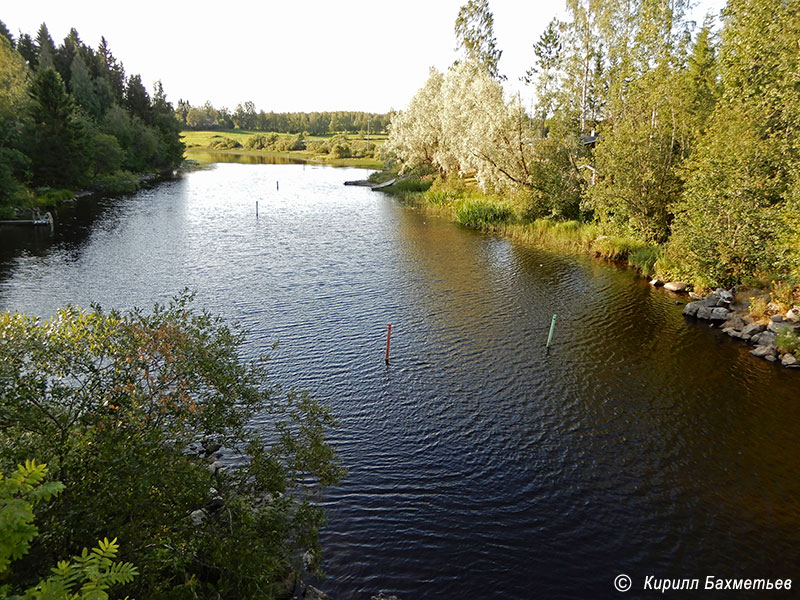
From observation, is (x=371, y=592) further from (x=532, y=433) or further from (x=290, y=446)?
(x=532, y=433)

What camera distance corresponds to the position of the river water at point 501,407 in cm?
1218

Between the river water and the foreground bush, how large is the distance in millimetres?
3354

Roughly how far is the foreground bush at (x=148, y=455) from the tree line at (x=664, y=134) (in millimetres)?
27230

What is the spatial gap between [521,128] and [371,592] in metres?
47.5

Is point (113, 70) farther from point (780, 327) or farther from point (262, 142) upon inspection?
point (780, 327)

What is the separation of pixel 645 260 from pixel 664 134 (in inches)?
393

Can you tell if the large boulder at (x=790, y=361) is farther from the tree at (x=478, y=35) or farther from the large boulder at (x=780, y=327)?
the tree at (x=478, y=35)

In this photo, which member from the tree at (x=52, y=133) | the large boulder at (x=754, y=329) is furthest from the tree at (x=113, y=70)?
the large boulder at (x=754, y=329)

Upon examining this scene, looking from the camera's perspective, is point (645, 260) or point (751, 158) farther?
point (645, 260)

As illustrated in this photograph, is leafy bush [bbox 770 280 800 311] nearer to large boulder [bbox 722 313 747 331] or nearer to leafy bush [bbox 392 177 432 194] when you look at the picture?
large boulder [bbox 722 313 747 331]

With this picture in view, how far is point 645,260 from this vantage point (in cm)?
3675

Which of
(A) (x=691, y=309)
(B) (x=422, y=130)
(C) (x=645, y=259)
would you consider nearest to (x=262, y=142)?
(B) (x=422, y=130)

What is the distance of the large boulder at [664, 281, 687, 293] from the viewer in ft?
109

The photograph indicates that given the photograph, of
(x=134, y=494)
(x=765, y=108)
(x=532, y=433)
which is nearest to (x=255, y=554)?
(x=134, y=494)
